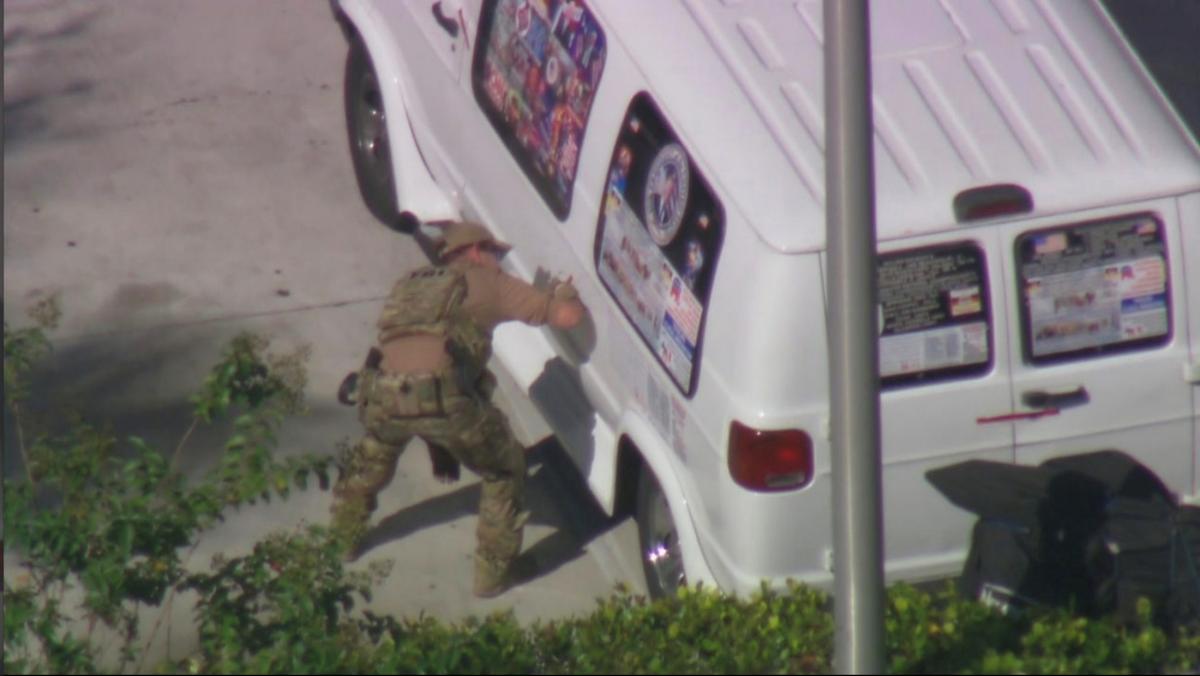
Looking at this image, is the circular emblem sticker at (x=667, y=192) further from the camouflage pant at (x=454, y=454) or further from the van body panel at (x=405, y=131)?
the van body panel at (x=405, y=131)

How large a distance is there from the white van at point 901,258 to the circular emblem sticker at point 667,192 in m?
0.01

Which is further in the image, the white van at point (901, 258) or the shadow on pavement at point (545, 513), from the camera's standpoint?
the shadow on pavement at point (545, 513)

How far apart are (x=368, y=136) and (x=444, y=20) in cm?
154

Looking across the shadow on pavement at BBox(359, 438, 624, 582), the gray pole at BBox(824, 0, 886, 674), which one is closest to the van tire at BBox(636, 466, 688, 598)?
the shadow on pavement at BBox(359, 438, 624, 582)

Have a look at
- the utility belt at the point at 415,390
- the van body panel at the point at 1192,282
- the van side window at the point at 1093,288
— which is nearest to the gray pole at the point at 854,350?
the van side window at the point at 1093,288

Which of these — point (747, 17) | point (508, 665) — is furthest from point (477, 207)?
point (508, 665)

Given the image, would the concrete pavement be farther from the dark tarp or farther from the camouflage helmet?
the dark tarp

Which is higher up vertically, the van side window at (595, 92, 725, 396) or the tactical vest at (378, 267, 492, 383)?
the van side window at (595, 92, 725, 396)

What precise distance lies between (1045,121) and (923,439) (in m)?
1.07

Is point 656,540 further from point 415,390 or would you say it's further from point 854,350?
point 854,350

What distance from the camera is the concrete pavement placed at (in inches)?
283

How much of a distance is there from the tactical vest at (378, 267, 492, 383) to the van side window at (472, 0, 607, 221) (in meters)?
0.50

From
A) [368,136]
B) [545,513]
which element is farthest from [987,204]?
[368,136]

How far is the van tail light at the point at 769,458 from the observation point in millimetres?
5566
